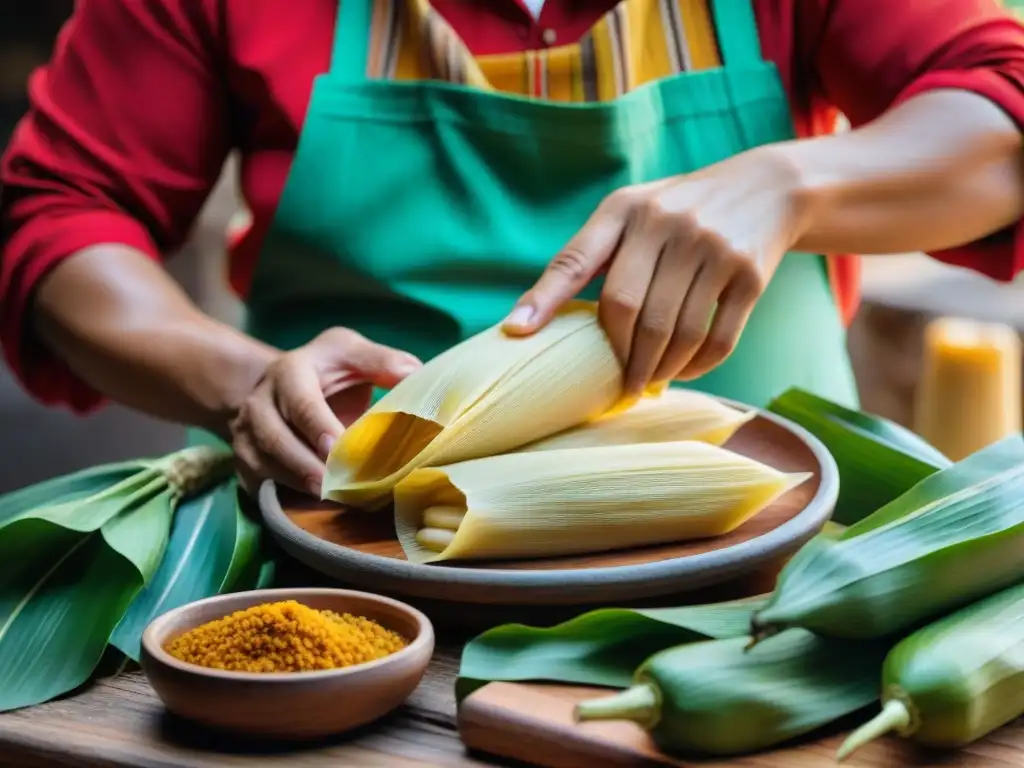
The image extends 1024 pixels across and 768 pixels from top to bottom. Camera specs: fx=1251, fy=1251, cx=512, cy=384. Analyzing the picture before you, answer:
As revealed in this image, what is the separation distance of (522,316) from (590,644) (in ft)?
0.97

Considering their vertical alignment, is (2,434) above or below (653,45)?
below

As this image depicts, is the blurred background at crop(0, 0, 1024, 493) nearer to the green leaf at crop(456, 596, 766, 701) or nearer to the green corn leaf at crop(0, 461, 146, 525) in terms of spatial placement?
the green corn leaf at crop(0, 461, 146, 525)

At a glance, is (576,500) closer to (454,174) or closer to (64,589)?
(64,589)

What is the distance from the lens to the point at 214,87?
1235 millimetres

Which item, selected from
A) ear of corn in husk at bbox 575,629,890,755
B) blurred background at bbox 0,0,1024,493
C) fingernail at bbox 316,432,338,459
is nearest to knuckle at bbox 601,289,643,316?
fingernail at bbox 316,432,338,459

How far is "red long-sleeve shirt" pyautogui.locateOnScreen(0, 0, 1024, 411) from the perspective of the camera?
3.76ft

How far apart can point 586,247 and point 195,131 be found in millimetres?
532

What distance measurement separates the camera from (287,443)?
0.89 metres

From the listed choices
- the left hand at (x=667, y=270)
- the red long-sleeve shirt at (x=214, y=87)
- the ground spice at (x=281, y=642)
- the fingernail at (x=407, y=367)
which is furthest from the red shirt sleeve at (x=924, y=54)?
the ground spice at (x=281, y=642)

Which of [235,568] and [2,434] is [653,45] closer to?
[235,568]

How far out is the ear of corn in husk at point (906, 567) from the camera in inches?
23.7

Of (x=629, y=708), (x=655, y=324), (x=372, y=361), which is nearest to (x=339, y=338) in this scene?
(x=372, y=361)

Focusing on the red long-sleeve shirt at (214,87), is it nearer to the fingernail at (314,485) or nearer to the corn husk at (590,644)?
the fingernail at (314,485)

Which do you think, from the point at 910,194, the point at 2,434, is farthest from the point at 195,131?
the point at 2,434
